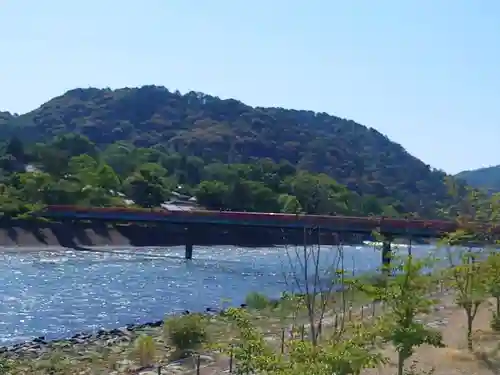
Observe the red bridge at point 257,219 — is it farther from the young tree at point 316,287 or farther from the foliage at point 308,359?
the foliage at point 308,359

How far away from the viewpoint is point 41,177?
81062 mm

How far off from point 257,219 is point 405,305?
57.8 metres

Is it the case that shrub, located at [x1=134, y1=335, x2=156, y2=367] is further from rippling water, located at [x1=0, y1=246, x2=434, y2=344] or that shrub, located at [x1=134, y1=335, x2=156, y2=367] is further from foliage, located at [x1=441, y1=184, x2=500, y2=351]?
foliage, located at [x1=441, y1=184, x2=500, y2=351]

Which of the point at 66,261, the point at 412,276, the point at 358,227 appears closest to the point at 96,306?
the point at 66,261

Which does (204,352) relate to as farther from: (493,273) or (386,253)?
(493,273)

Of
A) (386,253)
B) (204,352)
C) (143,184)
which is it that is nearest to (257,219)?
(143,184)

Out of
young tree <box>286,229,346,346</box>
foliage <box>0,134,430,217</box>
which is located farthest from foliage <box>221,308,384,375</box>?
foliage <box>0,134,430,217</box>

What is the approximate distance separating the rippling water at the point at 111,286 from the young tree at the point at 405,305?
13.4 m

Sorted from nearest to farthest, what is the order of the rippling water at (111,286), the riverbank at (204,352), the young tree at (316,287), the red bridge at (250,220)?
the young tree at (316,287) < the riverbank at (204,352) < the rippling water at (111,286) < the red bridge at (250,220)

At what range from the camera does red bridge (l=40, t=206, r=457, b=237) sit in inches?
2345

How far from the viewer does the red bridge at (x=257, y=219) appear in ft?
195

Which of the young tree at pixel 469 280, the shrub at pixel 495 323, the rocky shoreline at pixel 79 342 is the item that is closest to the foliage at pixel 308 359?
the young tree at pixel 469 280

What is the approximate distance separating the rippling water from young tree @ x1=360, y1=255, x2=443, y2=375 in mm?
13418

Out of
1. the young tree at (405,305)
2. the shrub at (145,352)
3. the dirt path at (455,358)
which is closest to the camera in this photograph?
the young tree at (405,305)
